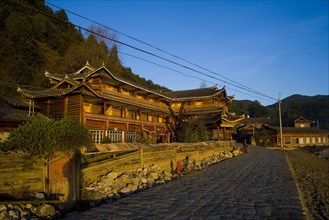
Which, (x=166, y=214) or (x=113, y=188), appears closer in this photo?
(x=166, y=214)

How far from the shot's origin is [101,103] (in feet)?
92.4

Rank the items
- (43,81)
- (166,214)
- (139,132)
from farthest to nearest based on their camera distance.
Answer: (43,81)
(139,132)
(166,214)

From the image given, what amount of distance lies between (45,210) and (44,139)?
7.15 feet

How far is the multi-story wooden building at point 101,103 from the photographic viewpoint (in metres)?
24.3

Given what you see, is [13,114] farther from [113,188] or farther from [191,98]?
[191,98]

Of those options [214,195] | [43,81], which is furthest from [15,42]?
[214,195]

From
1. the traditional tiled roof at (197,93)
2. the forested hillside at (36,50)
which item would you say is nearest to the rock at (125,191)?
the forested hillside at (36,50)

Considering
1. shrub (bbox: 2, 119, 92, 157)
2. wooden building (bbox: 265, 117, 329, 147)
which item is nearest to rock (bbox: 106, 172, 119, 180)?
shrub (bbox: 2, 119, 92, 157)

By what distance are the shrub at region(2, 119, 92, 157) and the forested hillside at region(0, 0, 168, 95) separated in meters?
31.9

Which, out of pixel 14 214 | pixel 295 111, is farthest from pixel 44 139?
pixel 295 111

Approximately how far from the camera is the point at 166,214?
6.89 meters

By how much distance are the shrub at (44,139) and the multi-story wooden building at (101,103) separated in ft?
46.0

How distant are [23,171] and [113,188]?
319 cm

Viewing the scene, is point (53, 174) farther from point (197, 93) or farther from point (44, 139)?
point (197, 93)
